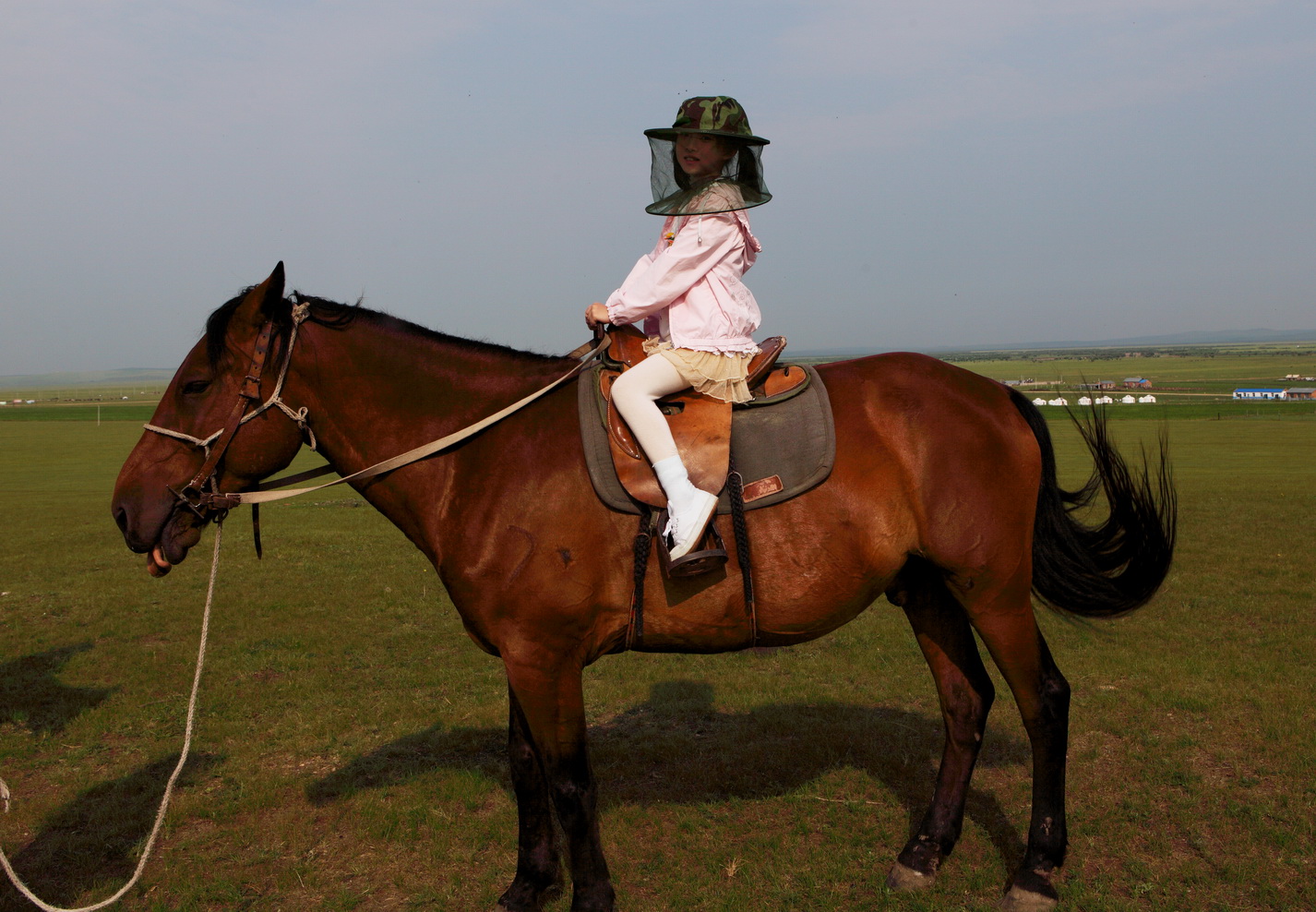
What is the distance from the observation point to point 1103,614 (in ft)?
14.6

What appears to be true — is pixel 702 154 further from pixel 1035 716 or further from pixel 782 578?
pixel 1035 716

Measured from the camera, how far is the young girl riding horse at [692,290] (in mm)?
3422

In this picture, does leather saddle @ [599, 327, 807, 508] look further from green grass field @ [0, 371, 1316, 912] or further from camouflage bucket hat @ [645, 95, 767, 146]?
green grass field @ [0, 371, 1316, 912]

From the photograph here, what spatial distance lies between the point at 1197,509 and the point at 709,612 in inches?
581

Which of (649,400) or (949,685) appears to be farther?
(949,685)

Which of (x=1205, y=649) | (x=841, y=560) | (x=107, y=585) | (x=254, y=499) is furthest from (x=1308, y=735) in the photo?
(x=107, y=585)

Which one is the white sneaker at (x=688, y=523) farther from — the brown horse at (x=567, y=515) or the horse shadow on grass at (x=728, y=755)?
the horse shadow on grass at (x=728, y=755)

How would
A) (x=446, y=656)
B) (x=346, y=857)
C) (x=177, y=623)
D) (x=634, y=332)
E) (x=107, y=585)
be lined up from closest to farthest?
(x=634, y=332) → (x=346, y=857) → (x=446, y=656) → (x=177, y=623) → (x=107, y=585)

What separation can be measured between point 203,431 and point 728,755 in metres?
3.67

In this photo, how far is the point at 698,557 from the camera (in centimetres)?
335

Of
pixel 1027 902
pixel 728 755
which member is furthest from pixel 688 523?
pixel 728 755

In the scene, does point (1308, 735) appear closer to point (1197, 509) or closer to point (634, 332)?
point (634, 332)

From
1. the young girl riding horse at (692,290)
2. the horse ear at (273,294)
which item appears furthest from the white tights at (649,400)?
the horse ear at (273,294)

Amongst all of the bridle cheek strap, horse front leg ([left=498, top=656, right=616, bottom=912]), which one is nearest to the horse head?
the bridle cheek strap
